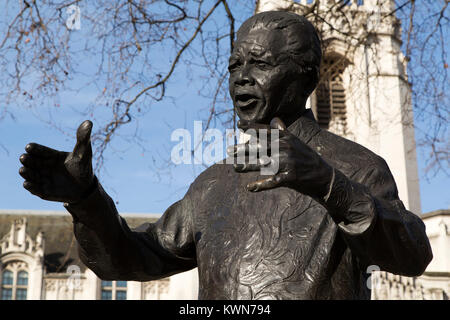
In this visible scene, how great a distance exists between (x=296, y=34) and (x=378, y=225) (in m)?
0.84

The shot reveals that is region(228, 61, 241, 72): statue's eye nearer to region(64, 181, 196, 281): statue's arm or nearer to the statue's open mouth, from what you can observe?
the statue's open mouth

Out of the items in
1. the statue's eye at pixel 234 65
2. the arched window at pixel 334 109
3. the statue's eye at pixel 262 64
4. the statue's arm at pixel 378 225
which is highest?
the arched window at pixel 334 109

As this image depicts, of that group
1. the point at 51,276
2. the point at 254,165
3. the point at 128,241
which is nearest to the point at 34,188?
the point at 128,241

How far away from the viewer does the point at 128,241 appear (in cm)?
293

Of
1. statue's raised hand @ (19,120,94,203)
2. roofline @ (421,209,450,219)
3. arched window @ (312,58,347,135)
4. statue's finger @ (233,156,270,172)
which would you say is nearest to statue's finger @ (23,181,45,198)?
statue's raised hand @ (19,120,94,203)

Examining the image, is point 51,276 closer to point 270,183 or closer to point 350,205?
point 350,205

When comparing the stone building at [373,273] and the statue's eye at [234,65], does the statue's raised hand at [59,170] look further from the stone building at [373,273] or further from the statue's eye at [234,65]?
the stone building at [373,273]

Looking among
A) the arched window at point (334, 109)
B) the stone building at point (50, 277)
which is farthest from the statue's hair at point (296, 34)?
the stone building at point (50, 277)

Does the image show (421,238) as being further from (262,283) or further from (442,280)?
(442,280)

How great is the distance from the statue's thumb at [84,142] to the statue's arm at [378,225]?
2.63 ft

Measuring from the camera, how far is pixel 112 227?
2836mm

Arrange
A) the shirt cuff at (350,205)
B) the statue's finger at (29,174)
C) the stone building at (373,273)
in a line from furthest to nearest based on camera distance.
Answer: the stone building at (373,273)
the statue's finger at (29,174)
the shirt cuff at (350,205)

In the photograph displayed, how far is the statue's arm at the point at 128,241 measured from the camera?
2764 millimetres
